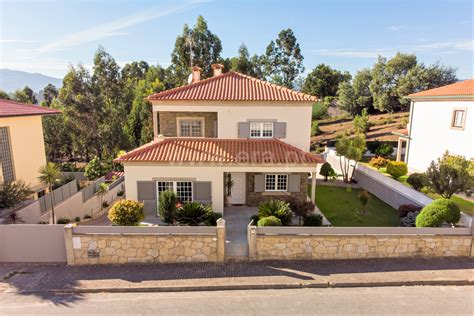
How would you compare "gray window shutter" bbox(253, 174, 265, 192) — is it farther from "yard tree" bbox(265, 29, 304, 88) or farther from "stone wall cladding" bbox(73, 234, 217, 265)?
"yard tree" bbox(265, 29, 304, 88)

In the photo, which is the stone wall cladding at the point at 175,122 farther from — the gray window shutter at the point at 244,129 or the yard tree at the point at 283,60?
the yard tree at the point at 283,60

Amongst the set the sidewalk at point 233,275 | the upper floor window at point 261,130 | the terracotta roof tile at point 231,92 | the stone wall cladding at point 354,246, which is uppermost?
the terracotta roof tile at point 231,92

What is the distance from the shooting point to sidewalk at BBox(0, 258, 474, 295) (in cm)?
1151

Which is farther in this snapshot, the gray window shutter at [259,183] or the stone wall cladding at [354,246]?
the gray window shutter at [259,183]

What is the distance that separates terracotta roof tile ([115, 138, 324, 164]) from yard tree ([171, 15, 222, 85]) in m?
30.9

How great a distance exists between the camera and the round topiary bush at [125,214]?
14656 mm

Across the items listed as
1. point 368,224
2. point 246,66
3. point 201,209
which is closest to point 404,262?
point 368,224

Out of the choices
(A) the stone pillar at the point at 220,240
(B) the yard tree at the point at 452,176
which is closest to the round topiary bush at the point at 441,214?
(B) the yard tree at the point at 452,176

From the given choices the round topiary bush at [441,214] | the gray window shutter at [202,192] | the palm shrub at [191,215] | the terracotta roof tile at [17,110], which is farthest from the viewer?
the terracotta roof tile at [17,110]

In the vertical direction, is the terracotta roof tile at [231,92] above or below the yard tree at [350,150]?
above

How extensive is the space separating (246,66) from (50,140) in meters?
33.1

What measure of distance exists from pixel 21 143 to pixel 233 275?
1678cm

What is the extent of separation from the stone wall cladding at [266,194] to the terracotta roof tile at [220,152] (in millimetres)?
1716

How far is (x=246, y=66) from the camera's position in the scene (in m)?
53.5
